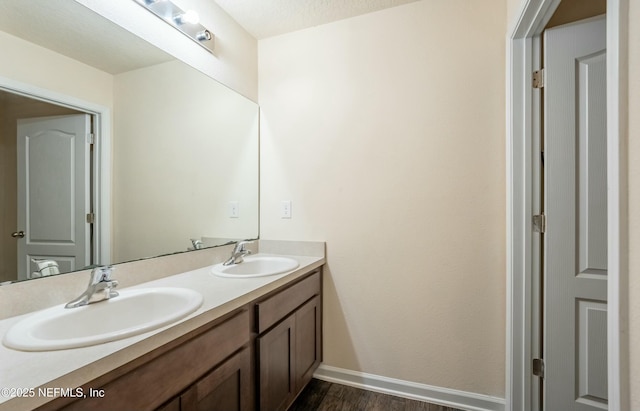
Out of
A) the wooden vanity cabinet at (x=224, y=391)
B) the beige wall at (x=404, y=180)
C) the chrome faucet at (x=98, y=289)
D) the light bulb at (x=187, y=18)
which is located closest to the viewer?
the wooden vanity cabinet at (x=224, y=391)

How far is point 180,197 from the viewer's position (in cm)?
153

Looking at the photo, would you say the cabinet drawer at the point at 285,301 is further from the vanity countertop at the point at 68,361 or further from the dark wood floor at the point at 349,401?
the dark wood floor at the point at 349,401

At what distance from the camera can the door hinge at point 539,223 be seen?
140cm

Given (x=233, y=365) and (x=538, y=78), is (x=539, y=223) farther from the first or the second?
(x=233, y=365)

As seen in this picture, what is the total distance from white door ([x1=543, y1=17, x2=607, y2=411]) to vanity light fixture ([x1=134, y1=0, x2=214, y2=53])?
1788 mm

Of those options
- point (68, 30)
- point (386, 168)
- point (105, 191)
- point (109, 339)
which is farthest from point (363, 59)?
point (109, 339)

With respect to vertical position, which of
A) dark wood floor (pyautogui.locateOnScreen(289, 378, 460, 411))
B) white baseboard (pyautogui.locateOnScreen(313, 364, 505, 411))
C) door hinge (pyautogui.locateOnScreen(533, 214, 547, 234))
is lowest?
dark wood floor (pyautogui.locateOnScreen(289, 378, 460, 411))

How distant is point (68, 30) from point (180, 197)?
2.61ft

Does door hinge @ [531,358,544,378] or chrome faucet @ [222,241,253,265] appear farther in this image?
chrome faucet @ [222,241,253,265]

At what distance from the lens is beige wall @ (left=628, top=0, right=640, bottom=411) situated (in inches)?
22.7

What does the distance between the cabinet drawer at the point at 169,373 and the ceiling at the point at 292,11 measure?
1.77 m

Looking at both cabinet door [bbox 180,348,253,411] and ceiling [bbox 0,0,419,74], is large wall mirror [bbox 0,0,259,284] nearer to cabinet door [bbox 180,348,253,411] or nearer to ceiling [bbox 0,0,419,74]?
ceiling [bbox 0,0,419,74]

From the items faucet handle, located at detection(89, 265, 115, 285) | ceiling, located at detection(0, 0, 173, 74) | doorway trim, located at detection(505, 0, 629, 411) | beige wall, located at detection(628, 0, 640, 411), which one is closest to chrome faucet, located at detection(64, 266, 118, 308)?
faucet handle, located at detection(89, 265, 115, 285)

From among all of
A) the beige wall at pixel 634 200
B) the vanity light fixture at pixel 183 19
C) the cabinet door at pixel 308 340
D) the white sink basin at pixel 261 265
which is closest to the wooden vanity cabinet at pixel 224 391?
the cabinet door at pixel 308 340
